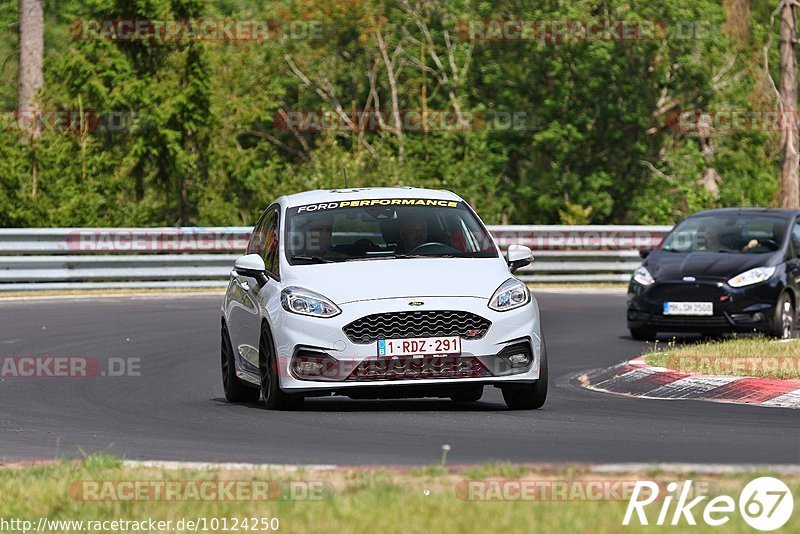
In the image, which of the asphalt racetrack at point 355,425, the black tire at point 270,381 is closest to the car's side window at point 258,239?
the asphalt racetrack at point 355,425

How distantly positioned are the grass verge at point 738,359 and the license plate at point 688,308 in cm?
196

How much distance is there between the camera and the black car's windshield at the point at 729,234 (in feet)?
65.6

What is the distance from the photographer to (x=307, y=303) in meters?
11.7

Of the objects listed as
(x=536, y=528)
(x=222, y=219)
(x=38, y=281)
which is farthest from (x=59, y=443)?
(x=222, y=219)

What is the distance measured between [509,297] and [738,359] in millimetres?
3853

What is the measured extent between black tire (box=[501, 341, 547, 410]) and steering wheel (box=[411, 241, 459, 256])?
1066 mm

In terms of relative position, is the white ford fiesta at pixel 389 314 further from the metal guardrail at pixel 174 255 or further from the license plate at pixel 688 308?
the metal guardrail at pixel 174 255

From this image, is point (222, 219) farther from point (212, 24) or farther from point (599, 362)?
point (599, 362)

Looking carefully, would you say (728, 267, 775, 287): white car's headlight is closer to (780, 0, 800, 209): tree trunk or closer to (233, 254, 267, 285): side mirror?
(233, 254, 267, 285): side mirror

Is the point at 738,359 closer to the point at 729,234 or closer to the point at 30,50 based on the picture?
the point at 729,234

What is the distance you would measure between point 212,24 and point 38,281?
8.99 m

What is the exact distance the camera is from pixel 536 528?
20.8ft

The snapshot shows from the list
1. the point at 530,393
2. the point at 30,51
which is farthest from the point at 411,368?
the point at 30,51

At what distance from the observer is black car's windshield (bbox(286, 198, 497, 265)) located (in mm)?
12484
